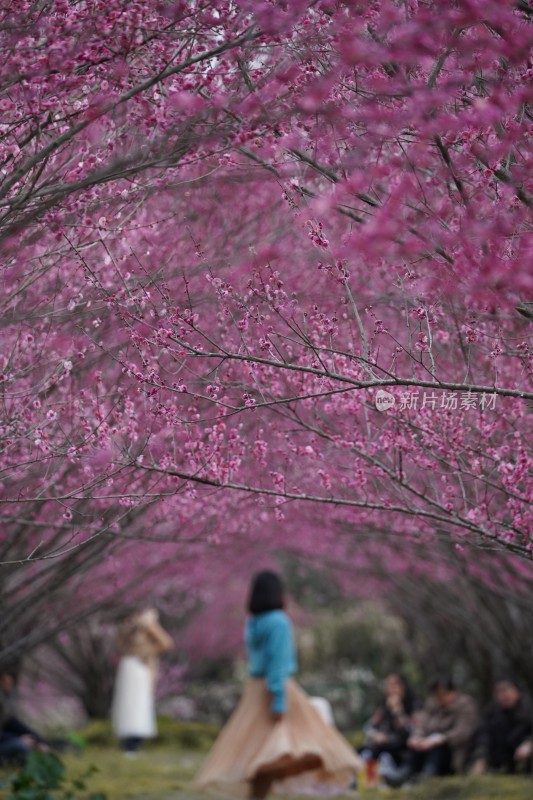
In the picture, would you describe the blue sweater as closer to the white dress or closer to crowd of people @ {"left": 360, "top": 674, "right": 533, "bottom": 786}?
crowd of people @ {"left": 360, "top": 674, "right": 533, "bottom": 786}

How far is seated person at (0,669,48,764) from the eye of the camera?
34.6ft

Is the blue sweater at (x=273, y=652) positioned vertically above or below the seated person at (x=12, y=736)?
above

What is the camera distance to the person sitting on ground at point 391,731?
1209 centimetres

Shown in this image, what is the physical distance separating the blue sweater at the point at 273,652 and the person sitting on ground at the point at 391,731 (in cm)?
312

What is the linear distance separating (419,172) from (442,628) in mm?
11691

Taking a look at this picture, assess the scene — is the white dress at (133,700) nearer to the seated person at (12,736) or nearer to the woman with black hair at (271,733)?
the seated person at (12,736)

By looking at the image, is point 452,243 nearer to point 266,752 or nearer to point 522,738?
point 266,752

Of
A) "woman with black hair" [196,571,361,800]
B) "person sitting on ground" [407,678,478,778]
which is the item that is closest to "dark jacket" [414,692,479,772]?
"person sitting on ground" [407,678,478,778]

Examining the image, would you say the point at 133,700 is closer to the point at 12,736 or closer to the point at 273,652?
the point at 12,736

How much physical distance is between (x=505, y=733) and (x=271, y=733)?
3.04 meters

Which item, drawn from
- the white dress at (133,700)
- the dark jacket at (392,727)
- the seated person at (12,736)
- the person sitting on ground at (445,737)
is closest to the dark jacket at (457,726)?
the person sitting on ground at (445,737)

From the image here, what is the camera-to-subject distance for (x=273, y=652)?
9328mm

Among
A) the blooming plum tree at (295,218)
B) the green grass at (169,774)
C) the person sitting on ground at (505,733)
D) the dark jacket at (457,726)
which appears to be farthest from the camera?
the dark jacket at (457,726)

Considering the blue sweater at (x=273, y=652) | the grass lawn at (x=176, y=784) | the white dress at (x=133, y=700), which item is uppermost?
the white dress at (x=133, y=700)
